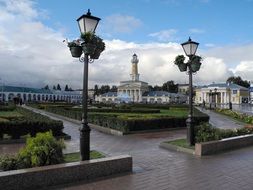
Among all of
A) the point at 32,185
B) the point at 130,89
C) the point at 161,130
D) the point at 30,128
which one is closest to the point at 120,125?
the point at 161,130

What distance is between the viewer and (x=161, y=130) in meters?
18.9

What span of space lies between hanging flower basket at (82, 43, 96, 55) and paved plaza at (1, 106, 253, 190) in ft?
9.79

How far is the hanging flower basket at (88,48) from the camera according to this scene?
Answer: 26.7 ft

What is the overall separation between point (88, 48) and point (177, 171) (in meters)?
3.72

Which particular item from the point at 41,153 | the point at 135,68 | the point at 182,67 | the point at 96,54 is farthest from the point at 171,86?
the point at 41,153

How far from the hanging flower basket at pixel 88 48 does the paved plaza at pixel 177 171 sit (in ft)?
9.79

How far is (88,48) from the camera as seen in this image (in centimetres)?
815

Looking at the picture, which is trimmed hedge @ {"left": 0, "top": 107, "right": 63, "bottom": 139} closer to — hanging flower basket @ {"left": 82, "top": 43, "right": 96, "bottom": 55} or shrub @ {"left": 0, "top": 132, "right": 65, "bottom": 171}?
shrub @ {"left": 0, "top": 132, "right": 65, "bottom": 171}

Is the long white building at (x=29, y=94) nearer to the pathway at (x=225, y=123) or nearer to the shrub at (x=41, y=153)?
the pathway at (x=225, y=123)

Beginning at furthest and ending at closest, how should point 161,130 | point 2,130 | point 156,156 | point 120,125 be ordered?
point 161,130, point 120,125, point 2,130, point 156,156

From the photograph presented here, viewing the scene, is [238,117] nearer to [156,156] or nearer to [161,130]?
[161,130]

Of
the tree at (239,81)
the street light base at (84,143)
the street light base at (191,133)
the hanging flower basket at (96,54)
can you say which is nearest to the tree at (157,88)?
the tree at (239,81)

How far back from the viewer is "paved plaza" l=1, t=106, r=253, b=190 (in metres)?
7.21

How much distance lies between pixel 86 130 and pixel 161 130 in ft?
36.5
